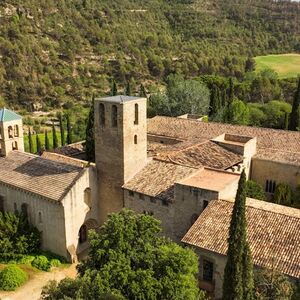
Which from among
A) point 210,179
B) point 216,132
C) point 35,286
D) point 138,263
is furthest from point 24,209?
point 216,132

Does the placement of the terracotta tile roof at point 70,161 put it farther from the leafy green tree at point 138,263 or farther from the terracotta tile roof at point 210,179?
the leafy green tree at point 138,263

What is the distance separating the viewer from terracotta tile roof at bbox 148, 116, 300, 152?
38656 mm

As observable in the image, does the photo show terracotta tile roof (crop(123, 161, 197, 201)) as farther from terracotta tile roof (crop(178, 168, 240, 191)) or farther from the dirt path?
the dirt path

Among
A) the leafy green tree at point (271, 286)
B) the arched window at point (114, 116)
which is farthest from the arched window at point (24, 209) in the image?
the leafy green tree at point (271, 286)

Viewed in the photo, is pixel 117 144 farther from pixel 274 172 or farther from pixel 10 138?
pixel 274 172

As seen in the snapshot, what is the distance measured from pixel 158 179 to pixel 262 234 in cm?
889

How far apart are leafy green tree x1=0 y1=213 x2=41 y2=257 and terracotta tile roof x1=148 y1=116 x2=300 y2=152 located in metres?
19.8

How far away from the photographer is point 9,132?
107 feet

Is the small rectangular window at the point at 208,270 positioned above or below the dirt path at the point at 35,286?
above

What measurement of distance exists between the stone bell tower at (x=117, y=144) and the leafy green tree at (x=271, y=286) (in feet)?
42.2

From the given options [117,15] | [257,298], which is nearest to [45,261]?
[257,298]

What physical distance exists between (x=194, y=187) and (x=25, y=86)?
192 ft

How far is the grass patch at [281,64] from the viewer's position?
8612cm

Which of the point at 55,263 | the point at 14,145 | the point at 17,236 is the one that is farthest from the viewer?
the point at 14,145
